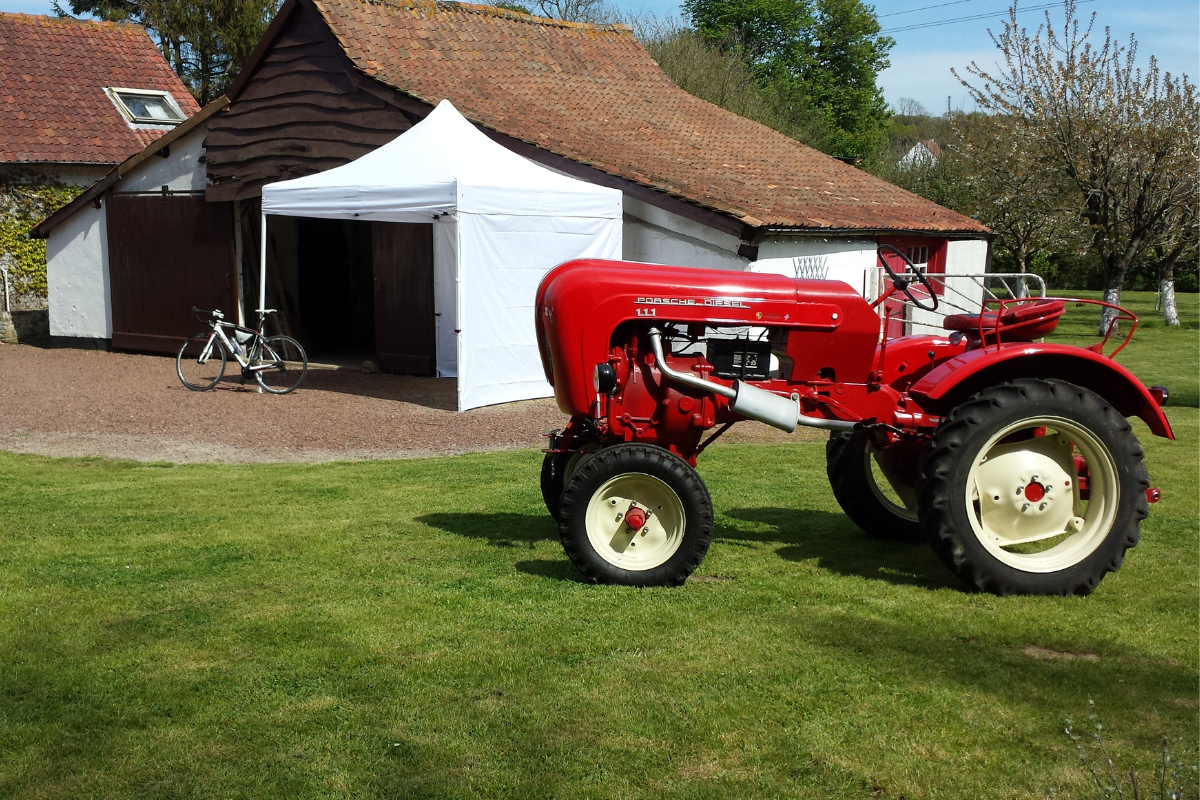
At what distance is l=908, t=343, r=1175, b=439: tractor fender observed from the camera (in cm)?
549

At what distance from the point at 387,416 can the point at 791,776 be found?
8.89 m

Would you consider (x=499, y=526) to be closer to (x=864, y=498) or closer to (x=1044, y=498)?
(x=864, y=498)

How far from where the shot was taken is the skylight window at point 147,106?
71.2ft

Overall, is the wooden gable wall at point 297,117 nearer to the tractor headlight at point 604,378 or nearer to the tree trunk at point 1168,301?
the tractor headlight at point 604,378

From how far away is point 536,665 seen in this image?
4379 mm

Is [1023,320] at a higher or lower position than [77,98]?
lower

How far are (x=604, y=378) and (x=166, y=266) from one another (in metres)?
13.9

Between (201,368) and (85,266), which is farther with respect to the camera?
(85,266)

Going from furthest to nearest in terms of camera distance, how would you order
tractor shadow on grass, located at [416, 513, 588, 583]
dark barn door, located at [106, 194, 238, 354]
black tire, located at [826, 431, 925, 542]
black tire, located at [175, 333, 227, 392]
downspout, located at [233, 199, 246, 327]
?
dark barn door, located at [106, 194, 238, 354], downspout, located at [233, 199, 246, 327], black tire, located at [175, 333, 227, 392], black tire, located at [826, 431, 925, 542], tractor shadow on grass, located at [416, 513, 588, 583]

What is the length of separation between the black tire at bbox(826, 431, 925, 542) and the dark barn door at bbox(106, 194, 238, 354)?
12.6m

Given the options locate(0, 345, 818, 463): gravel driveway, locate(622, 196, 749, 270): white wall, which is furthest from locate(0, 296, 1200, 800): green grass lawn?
locate(622, 196, 749, 270): white wall

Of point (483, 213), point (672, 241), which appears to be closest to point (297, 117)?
point (483, 213)

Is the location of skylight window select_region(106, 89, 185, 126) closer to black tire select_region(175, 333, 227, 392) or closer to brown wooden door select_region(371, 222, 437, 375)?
black tire select_region(175, 333, 227, 392)

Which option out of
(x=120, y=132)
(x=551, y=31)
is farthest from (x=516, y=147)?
(x=120, y=132)
